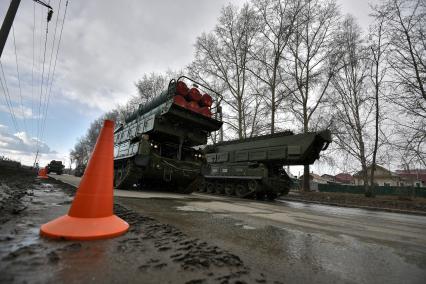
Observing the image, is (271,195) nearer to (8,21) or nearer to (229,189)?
(229,189)

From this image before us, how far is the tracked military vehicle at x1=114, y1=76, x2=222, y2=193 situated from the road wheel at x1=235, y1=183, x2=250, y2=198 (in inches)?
144

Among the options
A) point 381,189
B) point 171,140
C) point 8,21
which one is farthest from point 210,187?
point 381,189

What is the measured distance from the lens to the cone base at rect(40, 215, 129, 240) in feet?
6.56

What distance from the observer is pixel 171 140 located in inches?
372

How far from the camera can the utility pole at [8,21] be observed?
8.02 metres

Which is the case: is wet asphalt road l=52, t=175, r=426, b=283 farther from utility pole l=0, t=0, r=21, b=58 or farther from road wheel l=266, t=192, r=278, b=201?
road wheel l=266, t=192, r=278, b=201

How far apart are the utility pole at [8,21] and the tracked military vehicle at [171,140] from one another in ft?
15.7

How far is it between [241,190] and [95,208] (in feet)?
36.7

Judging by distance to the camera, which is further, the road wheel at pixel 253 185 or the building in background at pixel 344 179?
the building in background at pixel 344 179

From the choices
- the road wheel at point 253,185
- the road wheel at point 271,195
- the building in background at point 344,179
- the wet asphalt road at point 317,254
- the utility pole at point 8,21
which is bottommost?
the road wheel at point 271,195

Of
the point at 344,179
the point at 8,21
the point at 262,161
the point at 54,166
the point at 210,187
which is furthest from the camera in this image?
the point at 344,179

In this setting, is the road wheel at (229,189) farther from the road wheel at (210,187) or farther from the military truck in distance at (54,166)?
the military truck in distance at (54,166)

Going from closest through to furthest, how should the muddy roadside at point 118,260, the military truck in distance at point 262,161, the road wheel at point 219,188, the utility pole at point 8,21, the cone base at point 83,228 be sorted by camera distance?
1. the muddy roadside at point 118,260
2. the cone base at point 83,228
3. the utility pole at point 8,21
4. the military truck in distance at point 262,161
5. the road wheel at point 219,188

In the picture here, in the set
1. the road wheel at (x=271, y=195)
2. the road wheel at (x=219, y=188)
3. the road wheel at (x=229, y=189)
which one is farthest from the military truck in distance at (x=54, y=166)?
the road wheel at (x=271, y=195)
